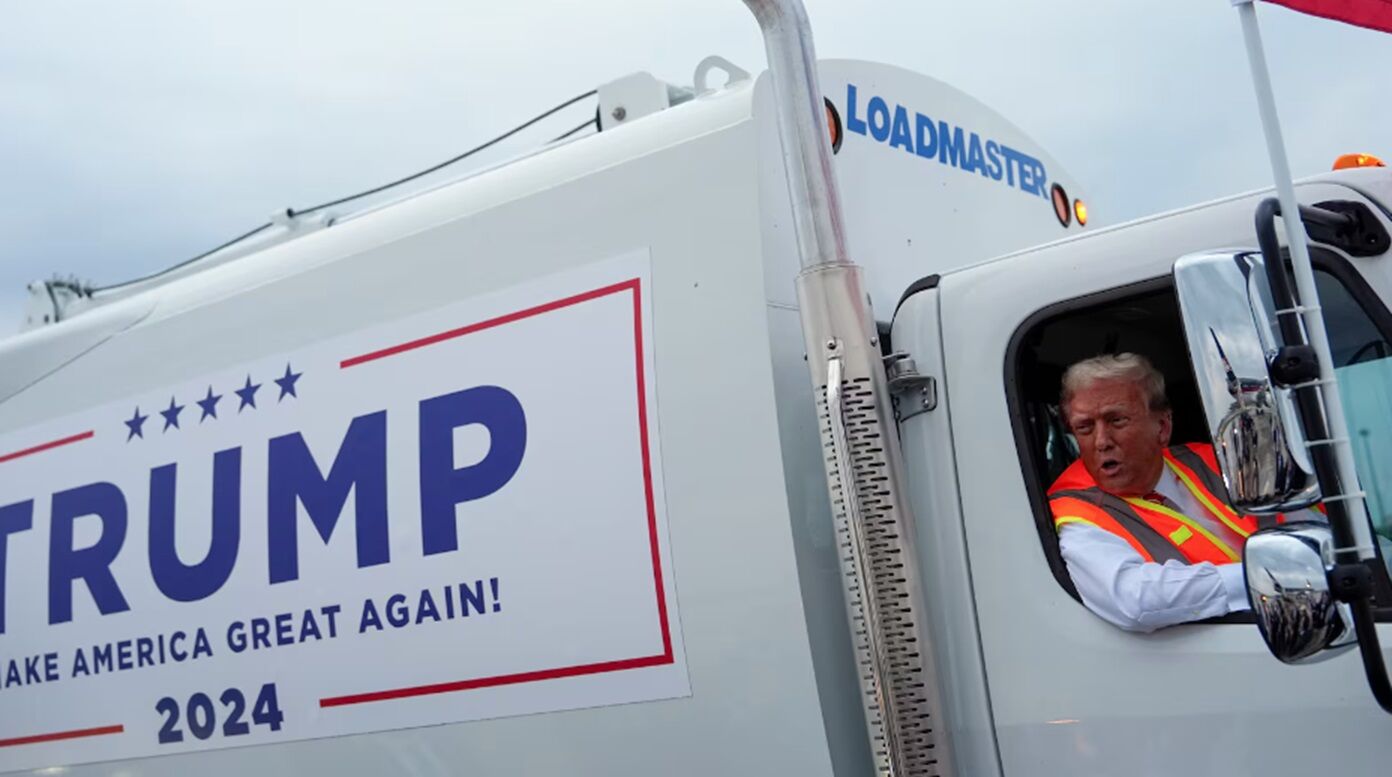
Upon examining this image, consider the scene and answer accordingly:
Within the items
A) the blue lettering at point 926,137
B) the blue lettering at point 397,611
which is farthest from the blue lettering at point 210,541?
the blue lettering at point 926,137

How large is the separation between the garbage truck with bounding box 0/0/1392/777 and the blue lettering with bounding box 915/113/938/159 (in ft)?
0.04

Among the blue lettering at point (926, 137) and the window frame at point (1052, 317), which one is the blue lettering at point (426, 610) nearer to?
the window frame at point (1052, 317)

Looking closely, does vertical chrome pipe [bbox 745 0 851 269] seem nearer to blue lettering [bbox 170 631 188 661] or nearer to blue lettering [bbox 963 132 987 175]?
blue lettering [bbox 963 132 987 175]

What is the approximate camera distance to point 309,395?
3.53 metres

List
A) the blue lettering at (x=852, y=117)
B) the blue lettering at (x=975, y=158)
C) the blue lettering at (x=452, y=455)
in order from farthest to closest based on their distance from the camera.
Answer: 1. the blue lettering at (x=975, y=158)
2. the blue lettering at (x=852, y=117)
3. the blue lettering at (x=452, y=455)

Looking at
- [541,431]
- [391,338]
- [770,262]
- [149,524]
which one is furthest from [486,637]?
[149,524]

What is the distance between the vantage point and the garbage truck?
8.10 ft

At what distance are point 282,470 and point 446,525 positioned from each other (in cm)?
60

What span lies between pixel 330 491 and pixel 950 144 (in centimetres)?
180

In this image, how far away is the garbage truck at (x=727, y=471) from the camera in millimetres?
2469

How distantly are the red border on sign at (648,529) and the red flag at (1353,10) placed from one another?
1.35m

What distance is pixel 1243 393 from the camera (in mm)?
2051

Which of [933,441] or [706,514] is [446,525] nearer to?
[706,514]

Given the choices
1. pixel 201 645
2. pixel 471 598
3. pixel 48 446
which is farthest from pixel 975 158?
pixel 48 446
